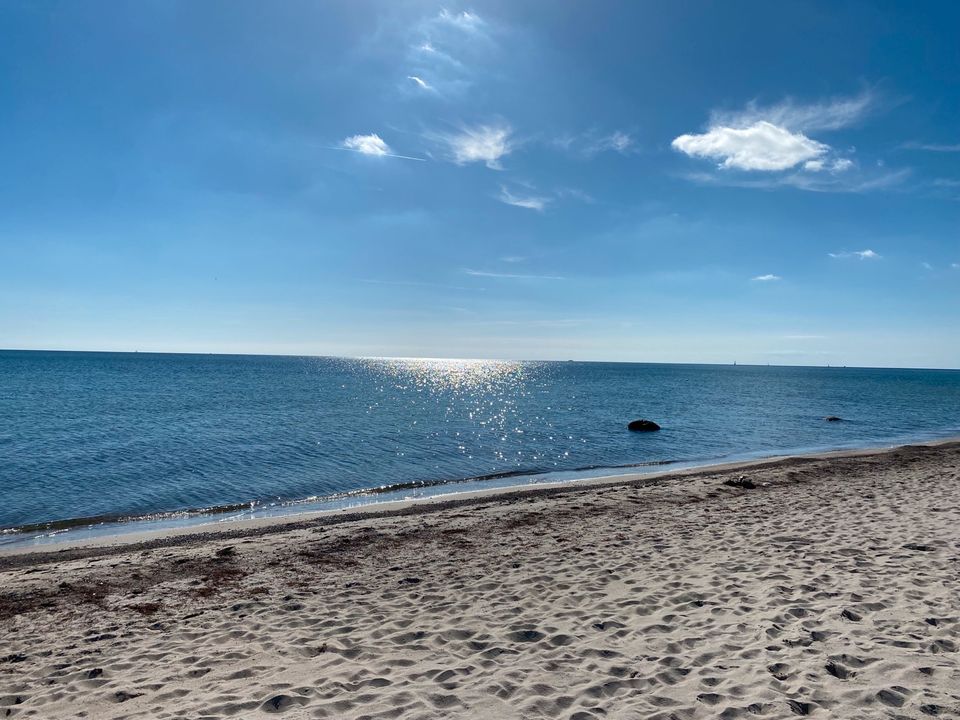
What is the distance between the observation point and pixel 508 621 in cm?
811

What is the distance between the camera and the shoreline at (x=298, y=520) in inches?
551

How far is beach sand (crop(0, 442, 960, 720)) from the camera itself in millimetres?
5973

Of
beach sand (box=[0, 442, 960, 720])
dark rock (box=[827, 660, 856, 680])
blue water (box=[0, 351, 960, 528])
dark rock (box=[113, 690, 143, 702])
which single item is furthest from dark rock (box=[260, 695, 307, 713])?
blue water (box=[0, 351, 960, 528])

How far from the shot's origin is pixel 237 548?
12445 millimetres

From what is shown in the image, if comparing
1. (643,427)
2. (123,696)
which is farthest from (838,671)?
(643,427)

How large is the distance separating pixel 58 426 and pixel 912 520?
44.7 m

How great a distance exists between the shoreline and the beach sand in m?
0.43

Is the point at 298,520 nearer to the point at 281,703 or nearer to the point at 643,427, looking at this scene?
the point at 281,703

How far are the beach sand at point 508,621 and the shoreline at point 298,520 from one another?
0.43 metres

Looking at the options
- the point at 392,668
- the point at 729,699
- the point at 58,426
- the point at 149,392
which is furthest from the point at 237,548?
the point at 149,392

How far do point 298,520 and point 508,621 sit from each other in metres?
10.5

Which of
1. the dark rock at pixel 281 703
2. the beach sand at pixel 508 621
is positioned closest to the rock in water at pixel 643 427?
the beach sand at pixel 508 621

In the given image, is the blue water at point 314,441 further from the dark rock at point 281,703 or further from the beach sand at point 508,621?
the dark rock at point 281,703

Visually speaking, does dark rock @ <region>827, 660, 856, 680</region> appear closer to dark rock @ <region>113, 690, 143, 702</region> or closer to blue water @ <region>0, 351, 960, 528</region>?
dark rock @ <region>113, 690, 143, 702</region>
